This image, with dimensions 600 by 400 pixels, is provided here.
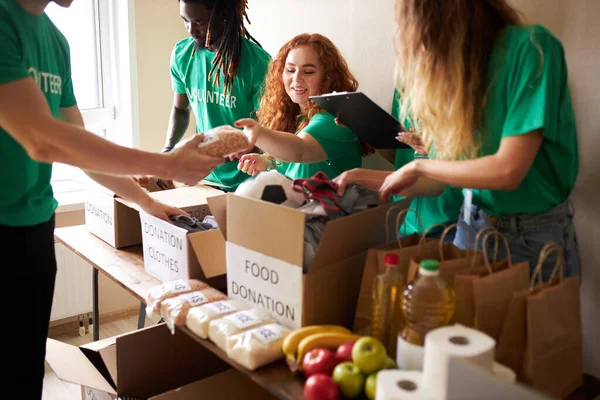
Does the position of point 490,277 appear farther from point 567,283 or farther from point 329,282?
point 329,282

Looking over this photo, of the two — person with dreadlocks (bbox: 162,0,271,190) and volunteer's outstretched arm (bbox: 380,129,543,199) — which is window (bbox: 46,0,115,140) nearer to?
person with dreadlocks (bbox: 162,0,271,190)

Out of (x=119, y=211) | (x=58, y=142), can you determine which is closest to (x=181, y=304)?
(x=58, y=142)

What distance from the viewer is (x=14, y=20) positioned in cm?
142

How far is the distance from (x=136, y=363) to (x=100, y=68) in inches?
91.4

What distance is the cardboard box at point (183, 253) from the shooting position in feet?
5.94

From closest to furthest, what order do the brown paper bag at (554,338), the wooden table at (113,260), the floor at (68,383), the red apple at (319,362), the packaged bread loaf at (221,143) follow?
the brown paper bag at (554,338) → the red apple at (319,362) → the packaged bread loaf at (221,143) → the wooden table at (113,260) → the floor at (68,383)

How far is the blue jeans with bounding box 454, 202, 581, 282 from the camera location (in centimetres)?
149

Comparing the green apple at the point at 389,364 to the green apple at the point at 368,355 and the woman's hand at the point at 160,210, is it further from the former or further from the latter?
the woman's hand at the point at 160,210

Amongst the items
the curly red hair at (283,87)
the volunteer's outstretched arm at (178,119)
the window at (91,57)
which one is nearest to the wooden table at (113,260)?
the volunteer's outstretched arm at (178,119)

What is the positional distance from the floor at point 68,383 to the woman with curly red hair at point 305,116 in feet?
5.03

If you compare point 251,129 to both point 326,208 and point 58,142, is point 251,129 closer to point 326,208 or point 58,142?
point 326,208

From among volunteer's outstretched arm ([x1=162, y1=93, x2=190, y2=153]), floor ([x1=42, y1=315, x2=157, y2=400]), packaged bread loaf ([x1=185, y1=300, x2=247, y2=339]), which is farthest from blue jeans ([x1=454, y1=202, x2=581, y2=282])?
floor ([x1=42, y1=315, x2=157, y2=400])

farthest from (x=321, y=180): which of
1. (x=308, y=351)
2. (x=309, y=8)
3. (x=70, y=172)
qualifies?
(x=70, y=172)

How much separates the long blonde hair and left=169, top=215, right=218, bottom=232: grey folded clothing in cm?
86
